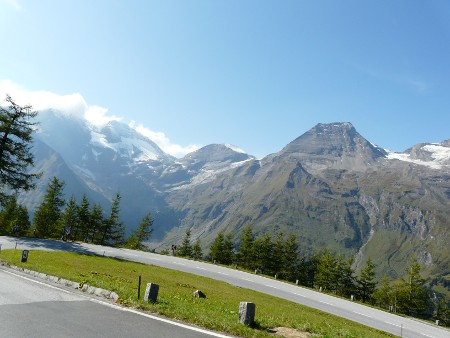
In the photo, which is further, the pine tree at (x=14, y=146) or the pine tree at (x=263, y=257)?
the pine tree at (x=263, y=257)

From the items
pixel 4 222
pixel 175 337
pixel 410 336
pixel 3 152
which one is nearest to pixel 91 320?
pixel 175 337

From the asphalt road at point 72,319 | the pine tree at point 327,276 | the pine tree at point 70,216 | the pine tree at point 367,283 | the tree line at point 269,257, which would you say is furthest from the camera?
the pine tree at point 70,216

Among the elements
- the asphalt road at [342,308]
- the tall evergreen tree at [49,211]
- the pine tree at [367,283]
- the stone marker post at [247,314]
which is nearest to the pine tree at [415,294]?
the pine tree at [367,283]

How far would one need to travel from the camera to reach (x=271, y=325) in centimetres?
1262

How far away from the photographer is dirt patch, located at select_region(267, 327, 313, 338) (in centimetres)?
1156

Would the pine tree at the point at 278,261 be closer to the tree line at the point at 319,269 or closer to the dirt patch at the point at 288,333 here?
the tree line at the point at 319,269

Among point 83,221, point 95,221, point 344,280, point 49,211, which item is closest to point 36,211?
point 49,211

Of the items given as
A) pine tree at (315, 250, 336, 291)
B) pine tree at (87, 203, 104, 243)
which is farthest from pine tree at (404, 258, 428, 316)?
pine tree at (87, 203, 104, 243)

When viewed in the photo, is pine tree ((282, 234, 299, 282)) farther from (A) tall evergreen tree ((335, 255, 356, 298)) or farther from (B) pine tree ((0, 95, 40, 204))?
(B) pine tree ((0, 95, 40, 204))

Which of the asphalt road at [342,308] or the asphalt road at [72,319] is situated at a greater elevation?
the asphalt road at [72,319]

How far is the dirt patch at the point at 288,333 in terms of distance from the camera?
11.6 meters

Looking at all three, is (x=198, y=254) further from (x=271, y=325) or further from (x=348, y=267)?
(x=271, y=325)

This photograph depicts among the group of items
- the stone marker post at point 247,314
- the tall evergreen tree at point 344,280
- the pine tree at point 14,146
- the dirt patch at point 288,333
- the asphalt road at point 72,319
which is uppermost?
the pine tree at point 14,146

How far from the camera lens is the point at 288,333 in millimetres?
11891
